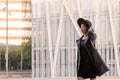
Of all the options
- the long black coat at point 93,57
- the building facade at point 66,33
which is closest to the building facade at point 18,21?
the building facade at point 66,33

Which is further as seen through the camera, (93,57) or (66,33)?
(66,33)

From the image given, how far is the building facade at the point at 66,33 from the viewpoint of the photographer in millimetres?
45188

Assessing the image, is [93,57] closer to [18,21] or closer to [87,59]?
[87,59]

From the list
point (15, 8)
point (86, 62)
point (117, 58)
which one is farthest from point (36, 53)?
point (15, 8)

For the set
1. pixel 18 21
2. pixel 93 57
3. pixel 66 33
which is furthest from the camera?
pixel 18 21

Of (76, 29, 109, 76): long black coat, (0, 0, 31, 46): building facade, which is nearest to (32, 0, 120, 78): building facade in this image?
(76, 29, 109, 76): long black coat

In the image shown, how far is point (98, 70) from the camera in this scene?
7.25m

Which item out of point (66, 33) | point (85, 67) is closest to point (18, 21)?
point (66, 33)

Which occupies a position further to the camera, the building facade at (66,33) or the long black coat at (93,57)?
the building facade at (66,33)

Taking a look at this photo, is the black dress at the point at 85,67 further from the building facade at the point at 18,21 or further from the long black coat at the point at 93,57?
the building facade at the point at 18,21

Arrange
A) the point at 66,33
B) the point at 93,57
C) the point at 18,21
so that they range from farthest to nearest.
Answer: the point at 18,21, the point at 66,33, the point at 93,57

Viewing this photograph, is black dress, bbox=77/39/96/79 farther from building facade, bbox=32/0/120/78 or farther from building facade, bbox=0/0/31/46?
building facade, bbox=0/0/31/46

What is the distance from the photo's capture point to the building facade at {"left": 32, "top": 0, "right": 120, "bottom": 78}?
4519 cm

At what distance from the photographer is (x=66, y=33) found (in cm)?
4759
